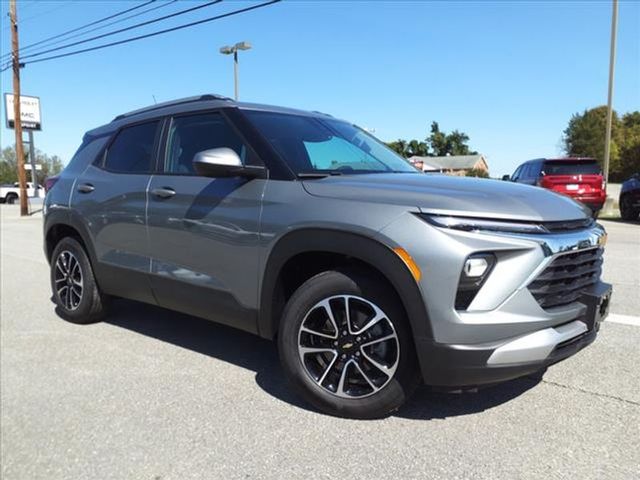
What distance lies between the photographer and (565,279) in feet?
9.09

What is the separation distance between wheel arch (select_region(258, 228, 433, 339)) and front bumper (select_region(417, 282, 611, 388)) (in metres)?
0.12

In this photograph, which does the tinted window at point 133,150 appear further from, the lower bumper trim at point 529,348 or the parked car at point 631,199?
the parked car at point 631,199

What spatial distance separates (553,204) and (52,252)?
4.64 metres

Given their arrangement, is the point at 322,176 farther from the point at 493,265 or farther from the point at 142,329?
the point at 142,329

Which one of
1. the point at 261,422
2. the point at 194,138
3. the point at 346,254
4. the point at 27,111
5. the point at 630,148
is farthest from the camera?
the point at 630,148

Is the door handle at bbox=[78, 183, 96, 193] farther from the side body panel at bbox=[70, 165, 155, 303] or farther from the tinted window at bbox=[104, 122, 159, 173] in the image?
the tinted window at bbox=[104, 122, 159, 173]

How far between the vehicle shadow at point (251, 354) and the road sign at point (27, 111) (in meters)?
30.8

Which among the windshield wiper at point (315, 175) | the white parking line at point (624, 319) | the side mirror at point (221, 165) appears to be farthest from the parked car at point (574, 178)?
the side mirror at point (221, 165)

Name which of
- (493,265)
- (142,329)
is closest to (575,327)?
(493,265)

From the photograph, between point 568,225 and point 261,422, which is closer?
point 568,225

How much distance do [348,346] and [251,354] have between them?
1393mm

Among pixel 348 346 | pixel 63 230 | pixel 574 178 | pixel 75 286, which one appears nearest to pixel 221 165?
pixel 348 346

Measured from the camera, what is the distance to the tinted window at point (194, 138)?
376 centimetres

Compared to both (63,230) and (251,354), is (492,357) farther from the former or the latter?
(63,230)
